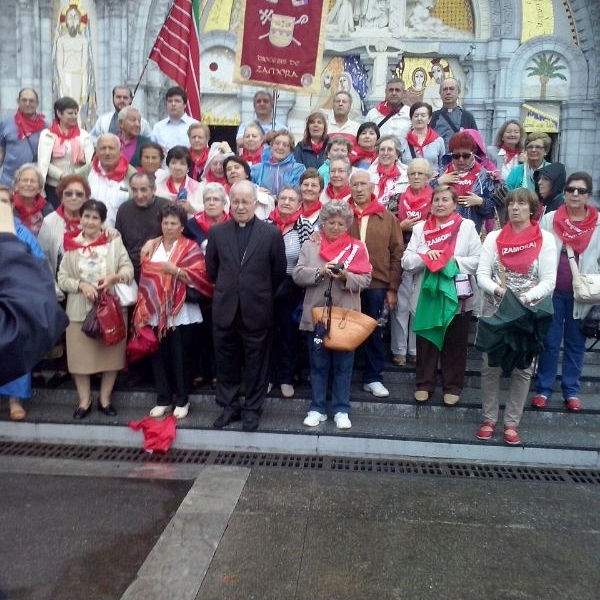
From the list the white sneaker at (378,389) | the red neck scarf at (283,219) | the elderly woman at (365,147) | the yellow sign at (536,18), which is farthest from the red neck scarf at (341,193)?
the yellow sign at (536,18)

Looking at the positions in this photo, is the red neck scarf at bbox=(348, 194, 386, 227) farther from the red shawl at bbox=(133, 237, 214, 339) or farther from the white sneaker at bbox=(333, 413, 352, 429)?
the white sneaker at bbox=(333, 413, 352, 429)

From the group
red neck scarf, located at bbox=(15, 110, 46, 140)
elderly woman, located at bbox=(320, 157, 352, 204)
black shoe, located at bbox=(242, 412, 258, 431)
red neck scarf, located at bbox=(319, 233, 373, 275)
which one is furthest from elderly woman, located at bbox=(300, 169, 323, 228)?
red neck scarf, located at bbox=(15, 110, 46, 140)

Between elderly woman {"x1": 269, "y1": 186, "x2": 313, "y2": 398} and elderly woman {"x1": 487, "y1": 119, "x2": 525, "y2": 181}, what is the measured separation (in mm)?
2470

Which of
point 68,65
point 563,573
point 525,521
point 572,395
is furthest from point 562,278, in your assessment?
point 68,65

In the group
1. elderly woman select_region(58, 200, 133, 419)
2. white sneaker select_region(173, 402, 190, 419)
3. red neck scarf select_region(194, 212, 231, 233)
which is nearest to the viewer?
elderly woman select_region(58, 200, 133, 419)

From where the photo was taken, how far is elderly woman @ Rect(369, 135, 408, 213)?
638cm

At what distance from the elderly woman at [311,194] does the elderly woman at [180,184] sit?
104 centimetres

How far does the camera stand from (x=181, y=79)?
7.86 metres

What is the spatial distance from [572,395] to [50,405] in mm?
4666

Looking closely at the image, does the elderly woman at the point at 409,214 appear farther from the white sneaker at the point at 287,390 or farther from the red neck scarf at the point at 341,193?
the white sneaker at the point at 287,390

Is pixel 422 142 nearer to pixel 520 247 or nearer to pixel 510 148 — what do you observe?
pixel 510 148

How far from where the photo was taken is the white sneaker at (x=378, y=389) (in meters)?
5.82

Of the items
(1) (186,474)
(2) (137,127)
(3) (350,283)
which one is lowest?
(1) (186,474)

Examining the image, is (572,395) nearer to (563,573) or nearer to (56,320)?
(563,573)
